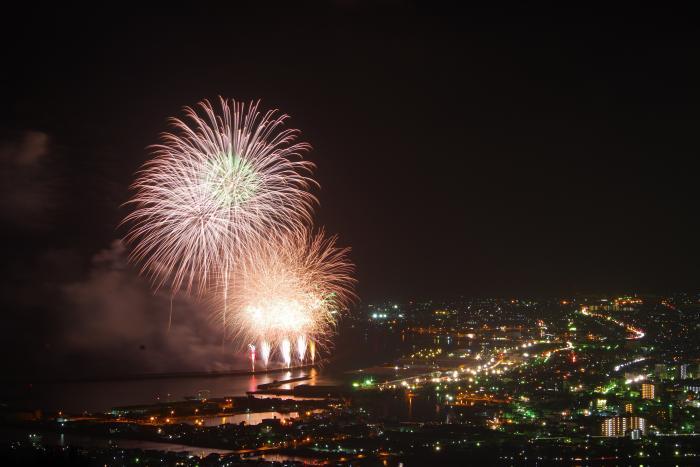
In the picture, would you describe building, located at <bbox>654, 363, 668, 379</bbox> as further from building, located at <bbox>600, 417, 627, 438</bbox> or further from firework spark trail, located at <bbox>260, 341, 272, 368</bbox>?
firework spark trail, located at <bbox>260, 341, 272, 368</bbox>

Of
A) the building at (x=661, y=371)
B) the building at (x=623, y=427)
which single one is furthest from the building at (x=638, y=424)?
the building at (x=661, y=371)

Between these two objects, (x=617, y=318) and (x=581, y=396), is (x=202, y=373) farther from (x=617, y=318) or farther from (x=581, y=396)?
(x=617, y=318)

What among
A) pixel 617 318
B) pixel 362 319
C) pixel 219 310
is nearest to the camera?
pixel 219 310

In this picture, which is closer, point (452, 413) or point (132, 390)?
point (452, 413)

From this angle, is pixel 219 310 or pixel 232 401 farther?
pixel 219 310

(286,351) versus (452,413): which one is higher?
(286,351)

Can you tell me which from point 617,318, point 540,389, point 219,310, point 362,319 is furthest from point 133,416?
point 362,319

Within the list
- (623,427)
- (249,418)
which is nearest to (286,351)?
(249,418)

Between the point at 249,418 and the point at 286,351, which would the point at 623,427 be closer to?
the point at 249,418

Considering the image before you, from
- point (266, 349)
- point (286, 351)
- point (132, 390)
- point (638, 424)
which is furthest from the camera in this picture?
point (266, 349)
